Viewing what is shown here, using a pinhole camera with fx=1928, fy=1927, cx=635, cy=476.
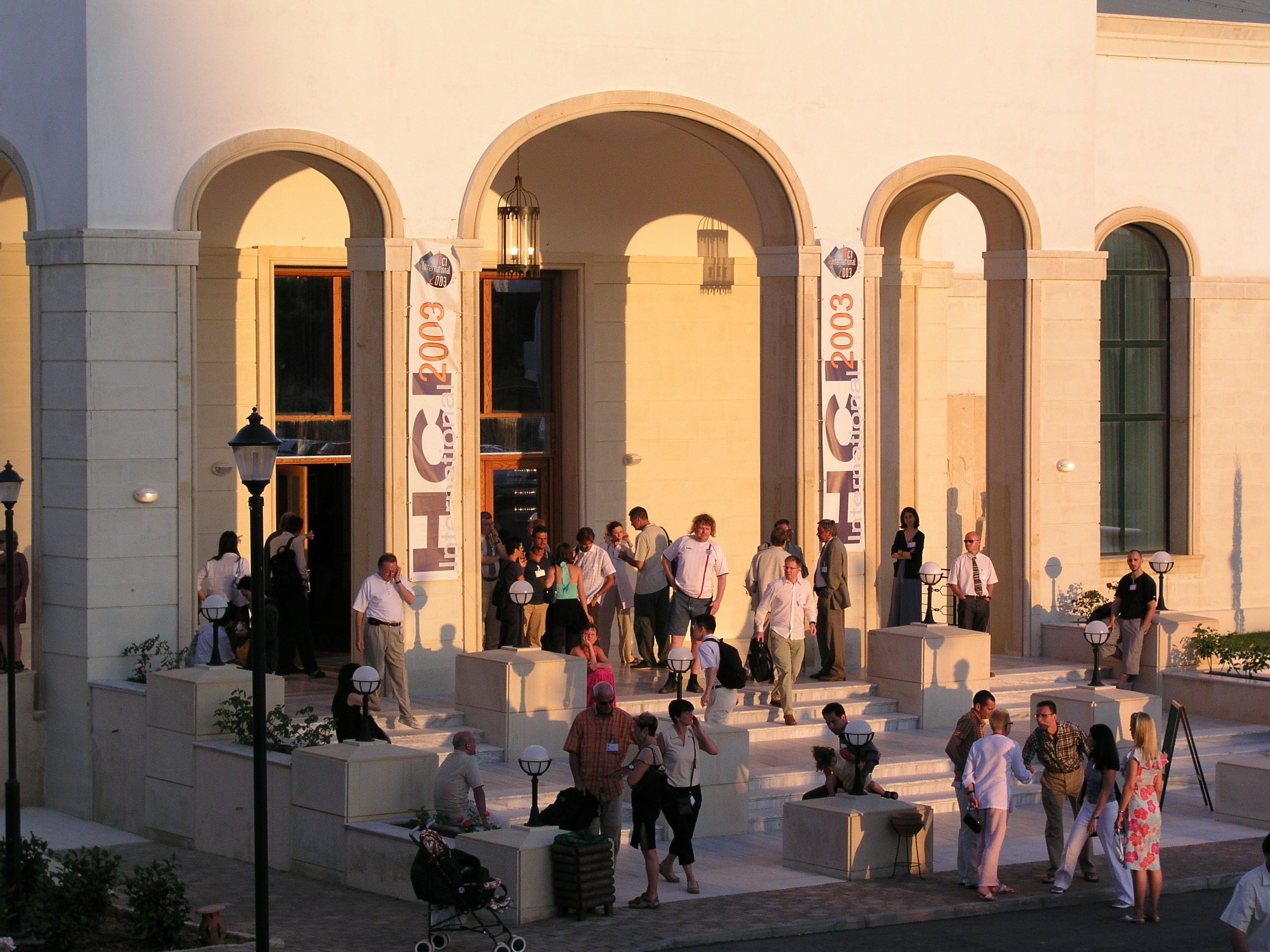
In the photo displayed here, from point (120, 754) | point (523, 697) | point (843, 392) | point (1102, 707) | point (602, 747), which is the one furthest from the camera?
point (843, 392)

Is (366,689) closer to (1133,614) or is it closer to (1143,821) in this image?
(1143,821)

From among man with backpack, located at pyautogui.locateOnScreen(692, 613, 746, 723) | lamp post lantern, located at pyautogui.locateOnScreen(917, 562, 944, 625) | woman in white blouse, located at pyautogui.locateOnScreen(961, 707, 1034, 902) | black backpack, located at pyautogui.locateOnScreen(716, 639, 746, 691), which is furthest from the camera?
lamp post lantern, located at pyautogui.locateOnScreen(917, 562, 944, 625)

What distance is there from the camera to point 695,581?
64.6 ft

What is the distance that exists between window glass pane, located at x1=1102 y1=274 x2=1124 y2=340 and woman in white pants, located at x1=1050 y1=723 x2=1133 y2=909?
12.8 m

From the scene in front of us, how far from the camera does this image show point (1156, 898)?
14.0 m

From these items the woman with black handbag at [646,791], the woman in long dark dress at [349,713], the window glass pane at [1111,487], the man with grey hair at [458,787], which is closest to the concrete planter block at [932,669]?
the woman with black handbag at [646,791]

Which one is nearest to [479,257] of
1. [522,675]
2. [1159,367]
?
[522,675]

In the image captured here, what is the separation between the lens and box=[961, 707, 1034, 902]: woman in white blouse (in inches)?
567

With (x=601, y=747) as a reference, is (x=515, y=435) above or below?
above

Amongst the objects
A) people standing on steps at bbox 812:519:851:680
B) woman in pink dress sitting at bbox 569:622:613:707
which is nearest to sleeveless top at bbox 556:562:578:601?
woman in pink dress sitting at bbox 569:622:613:707

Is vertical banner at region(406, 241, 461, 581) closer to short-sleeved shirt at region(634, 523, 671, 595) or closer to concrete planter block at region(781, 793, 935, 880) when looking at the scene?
short-sleeved shirt at region(634, 523, 671, 595)

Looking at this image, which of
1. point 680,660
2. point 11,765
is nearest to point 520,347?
point 680,660

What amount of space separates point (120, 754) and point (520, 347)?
8427mm

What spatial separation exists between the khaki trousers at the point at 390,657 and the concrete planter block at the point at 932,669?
16.7ft
